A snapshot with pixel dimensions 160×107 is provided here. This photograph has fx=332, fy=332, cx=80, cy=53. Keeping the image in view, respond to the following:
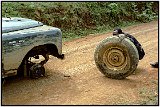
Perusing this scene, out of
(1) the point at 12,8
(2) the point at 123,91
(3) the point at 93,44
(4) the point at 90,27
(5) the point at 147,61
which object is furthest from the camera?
(4) the point at 90,27

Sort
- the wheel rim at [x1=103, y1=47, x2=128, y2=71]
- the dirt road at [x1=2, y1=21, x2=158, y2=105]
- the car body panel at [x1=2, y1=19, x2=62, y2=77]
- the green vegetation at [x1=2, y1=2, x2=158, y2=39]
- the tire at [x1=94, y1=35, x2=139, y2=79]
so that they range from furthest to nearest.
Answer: the green vegetation at [x1=2, y1=2, x2=158, y2=39], the wheel rim at [x1=103, y1=47, x2=128, y2=71], the tire at [x1=94, y1=35, x2=139, y2=79], the dirt road at [x1=2, y1=21, x2=158, y2=105], the car body panel at [x1=2, y1=19, x2=62, y2=77]

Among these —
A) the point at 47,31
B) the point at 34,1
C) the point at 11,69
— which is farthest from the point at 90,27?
the point at 11,69

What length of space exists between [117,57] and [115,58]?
0.16 feet

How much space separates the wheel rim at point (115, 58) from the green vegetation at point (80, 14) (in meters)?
4.39

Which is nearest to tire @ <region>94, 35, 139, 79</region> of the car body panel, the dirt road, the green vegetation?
the dirt road

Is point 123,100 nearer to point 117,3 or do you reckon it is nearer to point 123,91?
point 123,91

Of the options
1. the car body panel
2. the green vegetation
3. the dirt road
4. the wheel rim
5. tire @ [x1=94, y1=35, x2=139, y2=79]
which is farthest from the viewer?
the green vegetation

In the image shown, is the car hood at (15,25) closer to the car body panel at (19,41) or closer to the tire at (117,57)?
the car body panel at (19,41)

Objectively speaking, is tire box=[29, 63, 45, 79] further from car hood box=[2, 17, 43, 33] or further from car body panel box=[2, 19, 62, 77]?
car hood box=[2, 17, 43, 33]

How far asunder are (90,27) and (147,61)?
4.84m

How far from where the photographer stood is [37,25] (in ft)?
23.6

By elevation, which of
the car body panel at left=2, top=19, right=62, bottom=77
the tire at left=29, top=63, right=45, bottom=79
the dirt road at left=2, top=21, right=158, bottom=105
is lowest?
the dirt road at left=2, top=21, right=158, bottom=105

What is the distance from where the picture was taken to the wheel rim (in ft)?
24.3

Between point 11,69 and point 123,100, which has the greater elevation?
point 11,69
